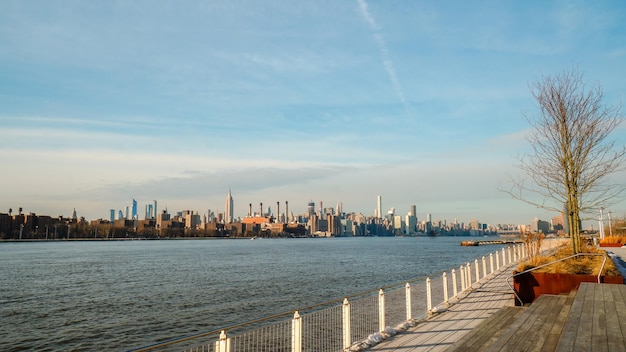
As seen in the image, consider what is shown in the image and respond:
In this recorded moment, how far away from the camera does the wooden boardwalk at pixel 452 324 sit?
10305 millimetres

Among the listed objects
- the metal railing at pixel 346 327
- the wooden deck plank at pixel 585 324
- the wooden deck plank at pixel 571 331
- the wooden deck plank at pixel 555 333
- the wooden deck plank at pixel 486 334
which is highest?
the wooden deck plank at pixel 585 324

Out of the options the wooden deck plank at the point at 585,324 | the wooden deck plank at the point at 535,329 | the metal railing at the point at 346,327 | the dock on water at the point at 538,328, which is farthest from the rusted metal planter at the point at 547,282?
the wooden deck plank at the point at 585,324

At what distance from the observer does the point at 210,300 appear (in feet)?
95.3

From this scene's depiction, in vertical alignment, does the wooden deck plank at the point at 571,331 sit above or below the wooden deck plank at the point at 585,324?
below

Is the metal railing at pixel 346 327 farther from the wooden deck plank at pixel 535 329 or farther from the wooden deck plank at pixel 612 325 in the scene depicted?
the wooden deck plank at pixel 612 325

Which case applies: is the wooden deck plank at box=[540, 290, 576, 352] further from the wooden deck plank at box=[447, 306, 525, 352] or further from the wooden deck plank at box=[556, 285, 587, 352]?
the wooden deck plank at box=[447, 306, 525, 352]

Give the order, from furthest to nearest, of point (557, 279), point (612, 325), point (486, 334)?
point (557, 279) < point (486, 334) < point (612, 325)

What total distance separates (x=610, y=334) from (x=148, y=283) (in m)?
40.1

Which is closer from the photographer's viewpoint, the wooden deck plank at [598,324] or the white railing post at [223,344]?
the wooden deck plank at [598,324]

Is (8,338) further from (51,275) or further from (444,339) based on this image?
(51,275)

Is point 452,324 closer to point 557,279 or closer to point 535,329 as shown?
point 557,279

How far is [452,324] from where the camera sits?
40.7 feet

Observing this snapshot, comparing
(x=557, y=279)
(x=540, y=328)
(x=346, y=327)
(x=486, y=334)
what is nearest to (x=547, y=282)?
(x=557, y=279)

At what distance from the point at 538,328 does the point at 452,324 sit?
191 inches
